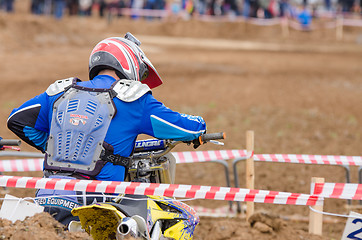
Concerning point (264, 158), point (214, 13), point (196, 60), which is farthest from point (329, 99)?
point (214, 13)

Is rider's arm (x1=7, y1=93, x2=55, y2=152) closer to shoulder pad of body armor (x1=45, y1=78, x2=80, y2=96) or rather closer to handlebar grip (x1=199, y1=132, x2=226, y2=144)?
shoulder pad of body armor (x1=45, y1=78, x2=80, y2=96)

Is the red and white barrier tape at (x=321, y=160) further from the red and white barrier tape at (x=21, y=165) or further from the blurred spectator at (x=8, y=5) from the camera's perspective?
the blurred spectator at (x=8, y=5)

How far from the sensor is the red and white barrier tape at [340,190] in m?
4.94

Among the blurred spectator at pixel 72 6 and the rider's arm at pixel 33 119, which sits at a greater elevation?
the rider's arm at pixel 33 119

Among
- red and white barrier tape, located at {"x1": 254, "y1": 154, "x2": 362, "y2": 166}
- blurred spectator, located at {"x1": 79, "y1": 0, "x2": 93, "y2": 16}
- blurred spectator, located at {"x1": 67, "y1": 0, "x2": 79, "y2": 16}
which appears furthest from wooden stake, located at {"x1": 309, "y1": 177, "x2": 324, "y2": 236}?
blurred spectator, located at {"x1": 79, "y1": 0, "x2": 93, "y2": 16}

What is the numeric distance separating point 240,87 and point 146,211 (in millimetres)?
12536

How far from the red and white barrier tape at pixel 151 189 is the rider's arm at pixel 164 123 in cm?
40

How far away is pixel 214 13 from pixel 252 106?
1904 centimetres

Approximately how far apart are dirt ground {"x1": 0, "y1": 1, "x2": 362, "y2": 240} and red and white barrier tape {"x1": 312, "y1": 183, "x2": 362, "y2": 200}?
0.94 m

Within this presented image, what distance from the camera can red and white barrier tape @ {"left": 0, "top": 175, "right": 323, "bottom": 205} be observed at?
4.02 meters

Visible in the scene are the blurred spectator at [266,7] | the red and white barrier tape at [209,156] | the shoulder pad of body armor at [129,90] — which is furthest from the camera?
the blurred spectator at [266,7]

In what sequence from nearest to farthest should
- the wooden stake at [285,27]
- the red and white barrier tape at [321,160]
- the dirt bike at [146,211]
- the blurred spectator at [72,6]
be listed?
1. the dirt bike at [146,211]
2. the red and white barrier tape at [321,160]
3. the wooden stake at [285,27]
4. the blurred spectator at [72,6]

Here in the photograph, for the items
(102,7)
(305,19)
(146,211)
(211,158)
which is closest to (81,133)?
(146,211)

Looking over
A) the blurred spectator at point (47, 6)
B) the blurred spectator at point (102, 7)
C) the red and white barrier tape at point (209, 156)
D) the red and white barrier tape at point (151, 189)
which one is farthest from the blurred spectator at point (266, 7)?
the red and white barrier tape at point (151, 189)
